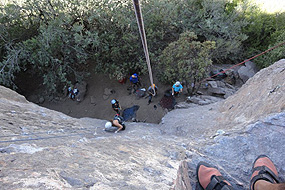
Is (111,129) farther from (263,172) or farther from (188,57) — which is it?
(188,57)

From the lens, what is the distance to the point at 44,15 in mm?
9375

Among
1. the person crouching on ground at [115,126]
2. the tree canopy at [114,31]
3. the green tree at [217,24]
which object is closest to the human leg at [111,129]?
the person crouching on ground at [115,126]

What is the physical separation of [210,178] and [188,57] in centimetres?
608

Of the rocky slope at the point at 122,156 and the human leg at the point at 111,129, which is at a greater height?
the rocky slope at the point at 122,156

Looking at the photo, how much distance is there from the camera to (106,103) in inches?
424

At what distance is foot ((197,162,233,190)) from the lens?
216 cm

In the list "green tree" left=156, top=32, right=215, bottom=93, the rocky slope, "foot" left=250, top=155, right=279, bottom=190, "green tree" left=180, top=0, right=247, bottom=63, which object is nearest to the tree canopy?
"green tree" left=180, top=0, right=247, bottom=63

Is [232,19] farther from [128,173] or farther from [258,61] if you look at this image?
[128,173]

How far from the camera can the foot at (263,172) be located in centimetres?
205

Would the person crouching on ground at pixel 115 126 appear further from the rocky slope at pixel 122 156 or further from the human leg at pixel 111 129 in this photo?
the rocky slope at pixel 122 156

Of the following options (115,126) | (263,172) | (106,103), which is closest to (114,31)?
(106,103)

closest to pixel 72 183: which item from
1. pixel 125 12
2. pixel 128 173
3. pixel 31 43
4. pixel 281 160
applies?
pixel 128 173

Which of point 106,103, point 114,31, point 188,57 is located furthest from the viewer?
point 106,103

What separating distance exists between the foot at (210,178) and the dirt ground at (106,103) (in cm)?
631
